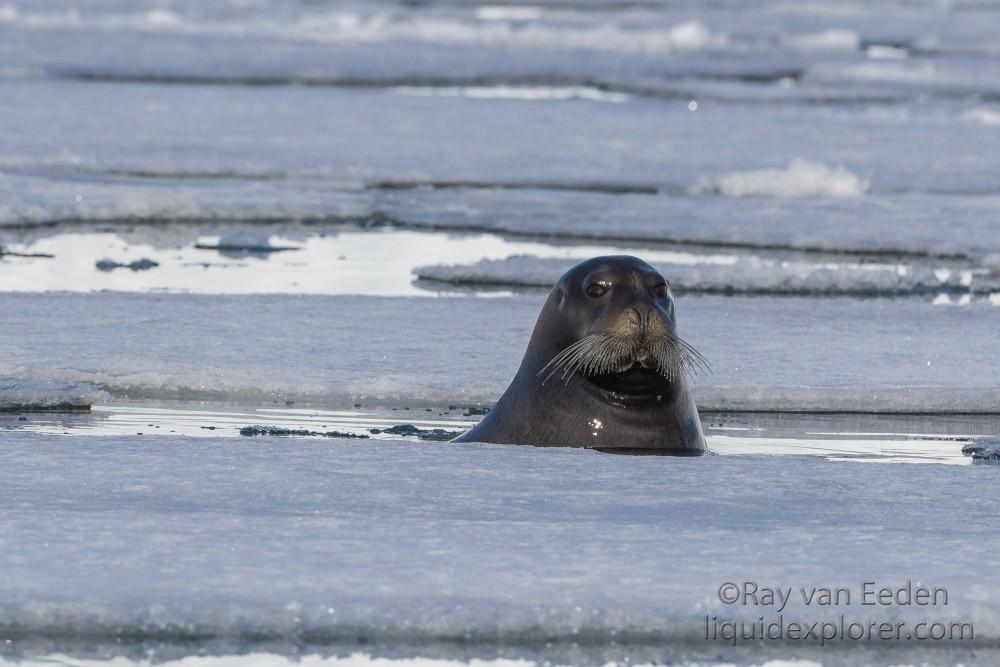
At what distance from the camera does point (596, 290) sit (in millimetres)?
5895

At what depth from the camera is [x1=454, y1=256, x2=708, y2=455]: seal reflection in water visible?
18.8ft

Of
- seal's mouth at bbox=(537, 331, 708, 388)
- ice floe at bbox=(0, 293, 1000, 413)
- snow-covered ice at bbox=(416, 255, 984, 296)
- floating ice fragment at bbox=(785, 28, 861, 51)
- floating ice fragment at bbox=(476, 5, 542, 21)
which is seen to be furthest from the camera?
floating ice fragment at bbox=(476, 5, 542, 21)

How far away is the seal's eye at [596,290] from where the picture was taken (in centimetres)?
589

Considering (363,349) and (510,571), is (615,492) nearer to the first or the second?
(510,571)

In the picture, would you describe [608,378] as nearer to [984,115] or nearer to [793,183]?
[793,183]

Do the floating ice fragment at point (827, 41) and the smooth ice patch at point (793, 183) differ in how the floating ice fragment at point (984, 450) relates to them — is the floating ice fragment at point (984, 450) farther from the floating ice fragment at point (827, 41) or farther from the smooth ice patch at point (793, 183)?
the floating ice fragment at point (827, 41)

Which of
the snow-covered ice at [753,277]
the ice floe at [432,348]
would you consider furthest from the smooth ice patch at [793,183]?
the ice floe at [432,348]

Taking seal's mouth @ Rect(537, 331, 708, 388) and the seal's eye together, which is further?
the seal's eye

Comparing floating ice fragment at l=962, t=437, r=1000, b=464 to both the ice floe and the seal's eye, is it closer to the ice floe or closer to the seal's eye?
the ice floe

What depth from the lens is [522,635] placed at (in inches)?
148

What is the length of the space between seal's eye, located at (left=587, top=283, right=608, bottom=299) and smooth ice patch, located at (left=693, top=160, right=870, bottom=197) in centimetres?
650

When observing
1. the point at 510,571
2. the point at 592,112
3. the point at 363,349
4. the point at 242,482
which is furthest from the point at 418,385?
the point at 592,112

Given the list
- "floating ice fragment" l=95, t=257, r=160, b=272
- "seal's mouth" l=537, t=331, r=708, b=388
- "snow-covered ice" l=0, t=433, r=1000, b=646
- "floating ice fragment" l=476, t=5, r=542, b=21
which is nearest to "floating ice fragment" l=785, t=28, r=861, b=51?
"floating ice fragment" l=476, t=5, r=542, b=21

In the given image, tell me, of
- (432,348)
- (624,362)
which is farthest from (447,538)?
(432,348)
